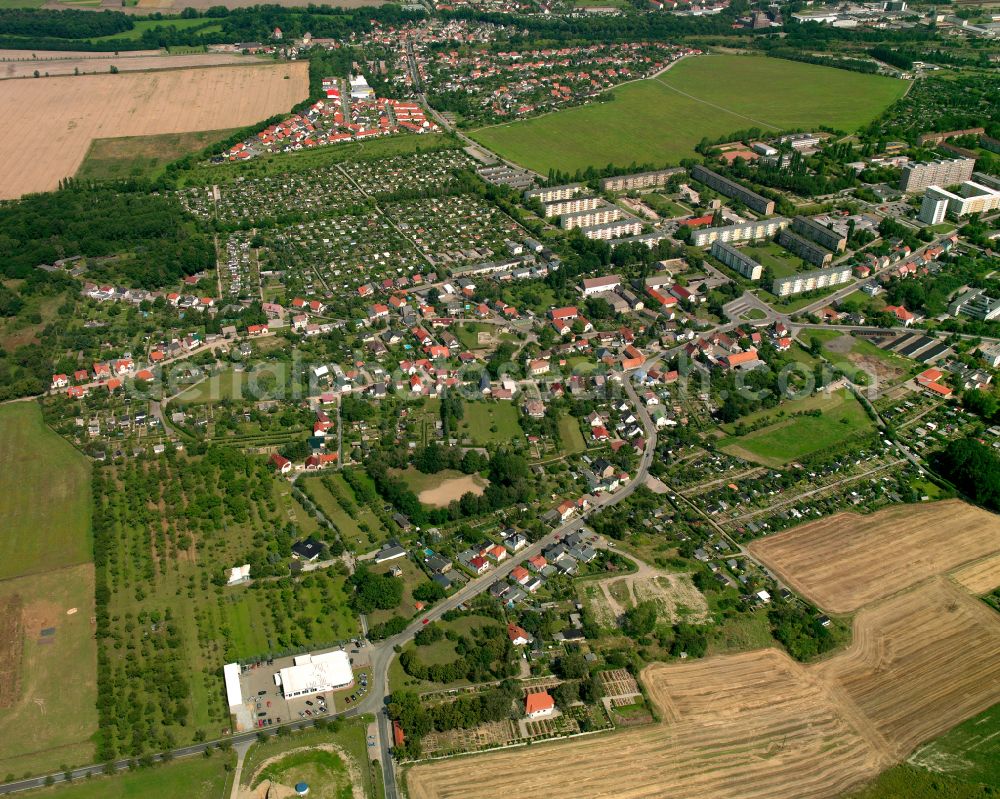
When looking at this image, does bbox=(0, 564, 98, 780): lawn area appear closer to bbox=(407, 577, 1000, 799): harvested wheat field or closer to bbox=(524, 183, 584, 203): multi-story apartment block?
bbox=(407, 577, 1000, 799): harvested wheat field

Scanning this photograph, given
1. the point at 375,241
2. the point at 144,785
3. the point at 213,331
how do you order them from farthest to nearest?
the point at 375,241 → the point at 213,331 → the point at 144,785

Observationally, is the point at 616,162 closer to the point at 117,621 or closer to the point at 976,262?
the point at 976,262

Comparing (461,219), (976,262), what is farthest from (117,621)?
(976,262)

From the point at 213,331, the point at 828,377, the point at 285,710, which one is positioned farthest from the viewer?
the point at 213,331

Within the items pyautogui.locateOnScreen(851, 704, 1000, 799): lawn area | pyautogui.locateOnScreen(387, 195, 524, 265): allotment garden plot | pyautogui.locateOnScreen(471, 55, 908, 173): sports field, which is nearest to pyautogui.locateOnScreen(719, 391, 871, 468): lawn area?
pyautogui.locateOnScreen(851, 704, 1000, 799): lawn area

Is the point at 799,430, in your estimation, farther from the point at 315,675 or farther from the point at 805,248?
the point at 315,675

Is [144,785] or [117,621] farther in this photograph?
[117,621]

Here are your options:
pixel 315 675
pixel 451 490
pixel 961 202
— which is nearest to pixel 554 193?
pixel 961 202
